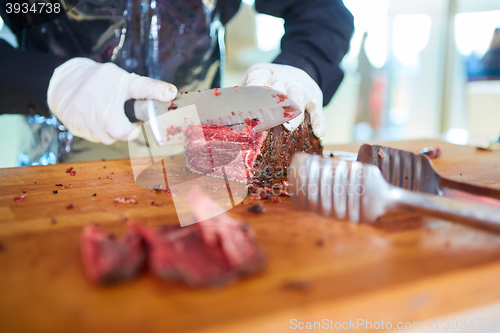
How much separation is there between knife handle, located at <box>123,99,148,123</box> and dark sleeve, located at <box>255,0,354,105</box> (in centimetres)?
99

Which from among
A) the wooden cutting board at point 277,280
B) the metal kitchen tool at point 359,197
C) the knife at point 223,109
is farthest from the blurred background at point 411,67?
the wooden cutting board at point 277,280

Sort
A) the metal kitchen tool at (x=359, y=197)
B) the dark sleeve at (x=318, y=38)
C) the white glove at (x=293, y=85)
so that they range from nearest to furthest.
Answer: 1. the metal kitchen tool at (x=359, y=197)
2. the white glove at (x=293, y=85)
3. the dark sleeve at (x=318, y=38)

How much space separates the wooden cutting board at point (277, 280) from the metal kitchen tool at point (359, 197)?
5 cm

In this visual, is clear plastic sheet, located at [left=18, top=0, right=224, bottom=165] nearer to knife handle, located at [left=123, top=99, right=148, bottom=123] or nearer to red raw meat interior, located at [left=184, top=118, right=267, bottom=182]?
knife handle, located at [left=123, top=99, right=148, bottom=123]

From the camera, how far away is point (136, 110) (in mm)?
2012

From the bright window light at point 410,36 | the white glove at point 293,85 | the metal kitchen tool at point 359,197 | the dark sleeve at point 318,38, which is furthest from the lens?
the bright window light at point 410,36

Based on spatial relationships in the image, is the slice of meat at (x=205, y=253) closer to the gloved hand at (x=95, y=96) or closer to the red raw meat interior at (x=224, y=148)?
the red raw meat interior at (x=224, y=148)

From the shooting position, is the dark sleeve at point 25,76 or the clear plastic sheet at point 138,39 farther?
the clear plastic sheet at point 138,39

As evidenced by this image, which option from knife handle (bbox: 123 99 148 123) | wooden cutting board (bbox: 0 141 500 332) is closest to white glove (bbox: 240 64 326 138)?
knife handle (bbox: 123 99 148 123)

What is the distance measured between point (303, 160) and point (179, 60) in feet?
6.28

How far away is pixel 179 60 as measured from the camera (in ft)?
9.14

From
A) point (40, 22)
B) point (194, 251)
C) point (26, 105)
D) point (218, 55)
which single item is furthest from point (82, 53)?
point (194, 251)

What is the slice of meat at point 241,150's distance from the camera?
1.82 metres

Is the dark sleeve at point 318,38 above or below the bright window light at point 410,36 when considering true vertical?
below
